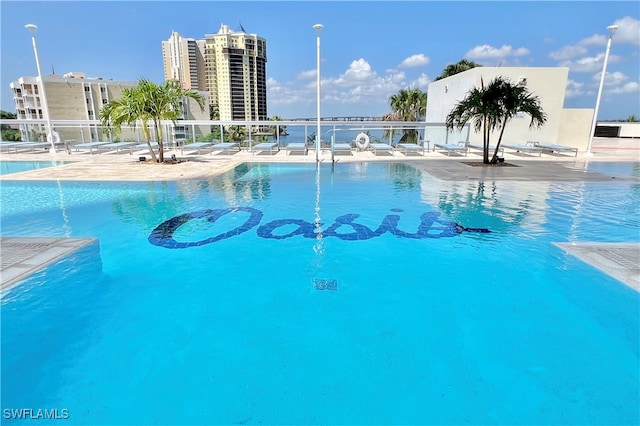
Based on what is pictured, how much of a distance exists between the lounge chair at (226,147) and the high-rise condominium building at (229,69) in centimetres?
6588

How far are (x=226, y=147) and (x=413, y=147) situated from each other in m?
9.38

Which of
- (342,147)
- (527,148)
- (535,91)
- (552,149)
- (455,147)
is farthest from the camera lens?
(535,91)

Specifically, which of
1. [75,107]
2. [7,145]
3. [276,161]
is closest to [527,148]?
[276,161]

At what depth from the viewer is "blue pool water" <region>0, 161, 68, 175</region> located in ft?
46.0

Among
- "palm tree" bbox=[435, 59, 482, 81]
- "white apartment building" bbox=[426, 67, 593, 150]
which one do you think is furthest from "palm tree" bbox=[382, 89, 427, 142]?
"white apartment building" bbox=[426, 67, 593, 150]

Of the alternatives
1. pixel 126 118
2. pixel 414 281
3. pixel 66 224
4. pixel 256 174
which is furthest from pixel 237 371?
pixel 126 118

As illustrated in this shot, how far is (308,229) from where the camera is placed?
713 cm

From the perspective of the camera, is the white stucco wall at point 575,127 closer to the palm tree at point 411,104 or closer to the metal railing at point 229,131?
the metal railing at point 229,131

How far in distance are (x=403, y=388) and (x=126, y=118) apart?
45.6ft

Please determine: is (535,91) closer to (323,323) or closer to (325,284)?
(325,284)

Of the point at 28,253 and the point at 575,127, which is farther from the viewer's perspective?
the point at 575,127

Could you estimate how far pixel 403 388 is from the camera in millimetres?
3068

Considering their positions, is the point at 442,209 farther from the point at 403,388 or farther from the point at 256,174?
the point at 256,174

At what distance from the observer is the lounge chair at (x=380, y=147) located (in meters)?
19.0
